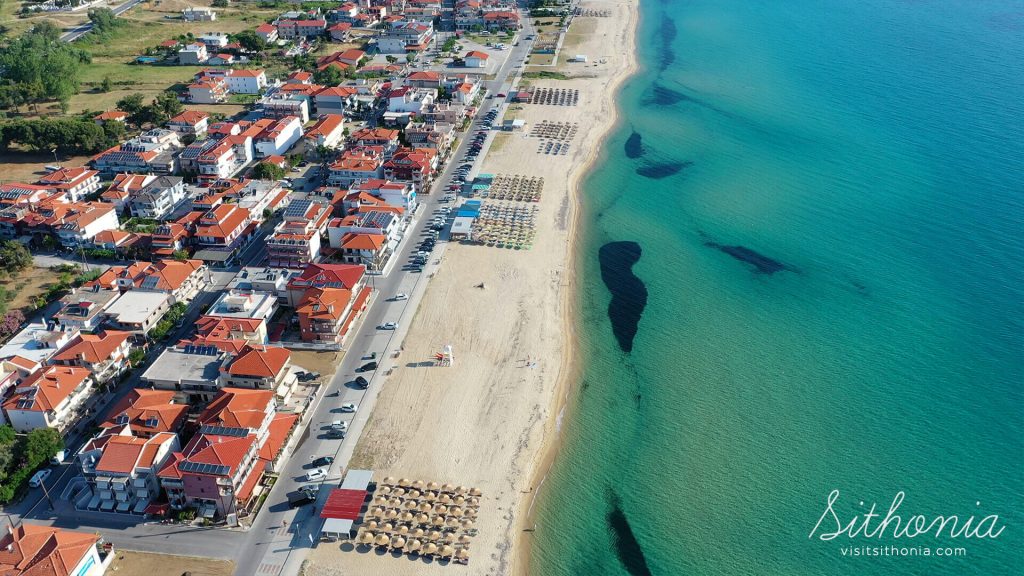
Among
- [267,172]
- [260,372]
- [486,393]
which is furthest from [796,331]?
[267,172]

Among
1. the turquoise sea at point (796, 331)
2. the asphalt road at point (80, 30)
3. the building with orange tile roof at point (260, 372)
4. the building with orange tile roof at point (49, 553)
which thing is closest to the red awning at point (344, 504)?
the building with orange tile roof at point (260, 372)

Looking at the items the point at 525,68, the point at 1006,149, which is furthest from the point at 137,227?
the point at 1006,149

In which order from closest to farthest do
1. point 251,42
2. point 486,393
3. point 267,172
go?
point 486,393, point 267,172, point 251,42

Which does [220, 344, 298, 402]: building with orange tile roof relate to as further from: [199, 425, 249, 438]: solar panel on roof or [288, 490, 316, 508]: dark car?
[288, 490, 316, 508]: dark car

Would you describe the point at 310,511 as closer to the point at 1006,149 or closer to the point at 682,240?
the point at 682,240

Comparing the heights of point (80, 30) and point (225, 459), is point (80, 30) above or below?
above

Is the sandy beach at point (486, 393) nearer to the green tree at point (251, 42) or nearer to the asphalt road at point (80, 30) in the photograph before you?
the green tree at point (251, 42)

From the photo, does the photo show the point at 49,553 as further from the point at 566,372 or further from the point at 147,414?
the point at 566,372

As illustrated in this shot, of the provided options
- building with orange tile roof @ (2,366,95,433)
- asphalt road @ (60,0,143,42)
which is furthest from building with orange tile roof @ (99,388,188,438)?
asphalt road @ (60,0,143,42)
